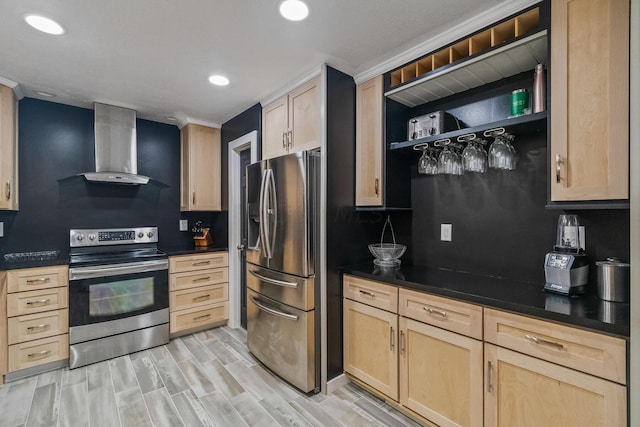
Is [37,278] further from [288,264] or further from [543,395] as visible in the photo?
[543,395]

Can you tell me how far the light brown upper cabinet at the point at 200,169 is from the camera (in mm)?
3602

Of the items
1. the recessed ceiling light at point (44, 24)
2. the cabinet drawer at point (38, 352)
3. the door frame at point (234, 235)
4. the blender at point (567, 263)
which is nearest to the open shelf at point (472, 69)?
the blender at point (567, 263)

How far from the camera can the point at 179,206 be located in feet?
12.5

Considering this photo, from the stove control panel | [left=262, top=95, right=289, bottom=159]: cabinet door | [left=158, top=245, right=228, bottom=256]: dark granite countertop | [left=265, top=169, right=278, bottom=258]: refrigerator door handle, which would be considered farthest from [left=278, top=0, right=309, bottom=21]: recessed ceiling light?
the stove control panel

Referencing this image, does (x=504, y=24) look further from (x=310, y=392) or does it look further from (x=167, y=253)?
(x=167, y=253)

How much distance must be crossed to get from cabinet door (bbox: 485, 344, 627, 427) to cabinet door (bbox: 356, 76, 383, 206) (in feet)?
4.13

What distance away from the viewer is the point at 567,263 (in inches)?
59.1

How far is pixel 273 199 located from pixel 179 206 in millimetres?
2024

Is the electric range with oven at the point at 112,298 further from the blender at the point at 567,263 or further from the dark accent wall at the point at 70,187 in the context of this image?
the blender at the point at 567,263

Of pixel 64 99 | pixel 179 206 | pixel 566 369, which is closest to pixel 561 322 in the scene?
pixel 566 369

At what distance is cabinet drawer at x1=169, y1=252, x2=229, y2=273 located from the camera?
3.21m

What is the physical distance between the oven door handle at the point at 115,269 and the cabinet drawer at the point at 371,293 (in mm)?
2005

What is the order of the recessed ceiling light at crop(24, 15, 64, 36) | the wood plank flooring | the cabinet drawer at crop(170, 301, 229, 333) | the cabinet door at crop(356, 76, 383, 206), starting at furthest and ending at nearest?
the cabinet drawer at crop(170, 301, 229, 333) < the cabinet door at crop(356, 76, 383, 206) < the wood plank flooring < the recessed ceiling light at crop(24, 15, 64, 36)

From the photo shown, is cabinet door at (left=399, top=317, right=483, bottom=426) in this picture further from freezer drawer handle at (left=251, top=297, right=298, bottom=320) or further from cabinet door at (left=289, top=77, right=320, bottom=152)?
cabinet door at (left=289, top=77, right=320, bottom=152)
